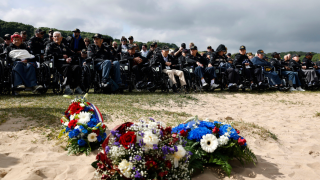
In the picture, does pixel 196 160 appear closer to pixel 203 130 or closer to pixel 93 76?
pixel 203 130

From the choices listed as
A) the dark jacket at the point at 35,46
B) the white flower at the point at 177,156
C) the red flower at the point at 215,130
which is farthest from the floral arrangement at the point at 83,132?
the dark jacket at the point at 35,46

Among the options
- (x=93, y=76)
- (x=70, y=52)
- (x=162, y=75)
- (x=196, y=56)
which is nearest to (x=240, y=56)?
(x=196, y=56)

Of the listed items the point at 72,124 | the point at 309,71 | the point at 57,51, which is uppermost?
the point at 57,51

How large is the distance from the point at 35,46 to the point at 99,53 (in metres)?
2.57

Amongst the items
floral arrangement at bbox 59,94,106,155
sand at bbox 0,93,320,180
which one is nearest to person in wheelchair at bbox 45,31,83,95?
sand at bbox 0,93,320,180

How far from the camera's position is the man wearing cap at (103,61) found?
9.25m

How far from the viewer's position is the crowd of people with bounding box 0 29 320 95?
8.74 m

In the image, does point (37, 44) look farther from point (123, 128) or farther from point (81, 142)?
point (123, 128)

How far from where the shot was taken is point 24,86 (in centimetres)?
834

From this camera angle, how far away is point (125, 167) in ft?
7.76

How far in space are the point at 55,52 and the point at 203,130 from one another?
7757mm

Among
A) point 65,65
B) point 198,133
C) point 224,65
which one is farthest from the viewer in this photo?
point 224,65

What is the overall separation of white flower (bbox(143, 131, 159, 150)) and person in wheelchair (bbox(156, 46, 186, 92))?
7910 millimetres

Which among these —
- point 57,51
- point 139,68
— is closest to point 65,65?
point 57,51
